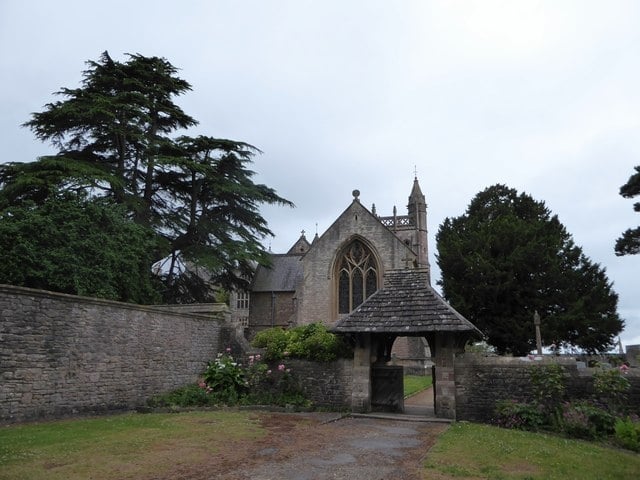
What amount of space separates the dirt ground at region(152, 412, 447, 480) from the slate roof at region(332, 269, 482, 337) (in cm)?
240

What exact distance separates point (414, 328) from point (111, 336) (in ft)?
26.5

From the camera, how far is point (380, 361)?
47.0ft

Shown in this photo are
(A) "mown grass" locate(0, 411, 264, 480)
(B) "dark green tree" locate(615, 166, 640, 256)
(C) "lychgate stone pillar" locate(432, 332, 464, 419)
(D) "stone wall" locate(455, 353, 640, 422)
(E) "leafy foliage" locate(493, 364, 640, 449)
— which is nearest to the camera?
(A) "mown grass" locate(0, 411, 264, 480)

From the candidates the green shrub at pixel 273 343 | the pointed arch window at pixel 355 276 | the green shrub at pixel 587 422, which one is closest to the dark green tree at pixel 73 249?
the green shrub at pixel 273 343

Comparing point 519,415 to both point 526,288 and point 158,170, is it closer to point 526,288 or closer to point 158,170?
point 526,288

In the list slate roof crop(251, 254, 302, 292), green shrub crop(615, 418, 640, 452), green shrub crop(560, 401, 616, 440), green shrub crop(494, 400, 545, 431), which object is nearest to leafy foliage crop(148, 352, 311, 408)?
green shrub crop(494, 400, 545, 431)

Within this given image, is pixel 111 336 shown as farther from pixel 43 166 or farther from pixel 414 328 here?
pixel 43 166

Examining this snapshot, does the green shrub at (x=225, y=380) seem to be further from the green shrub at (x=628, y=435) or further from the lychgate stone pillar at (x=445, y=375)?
the green shrub at (x=628, y=435)

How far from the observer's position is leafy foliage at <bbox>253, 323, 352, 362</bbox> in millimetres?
13867

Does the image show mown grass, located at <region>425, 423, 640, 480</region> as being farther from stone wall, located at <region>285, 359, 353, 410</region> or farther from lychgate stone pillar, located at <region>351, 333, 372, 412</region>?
stone wall, located at <region>285, 359, 353, 410</region>

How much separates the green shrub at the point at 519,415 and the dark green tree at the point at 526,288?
14.7m

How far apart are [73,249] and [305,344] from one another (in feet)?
27.3

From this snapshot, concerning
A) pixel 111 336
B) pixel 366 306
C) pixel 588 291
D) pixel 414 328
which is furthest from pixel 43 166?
pixel 588 291

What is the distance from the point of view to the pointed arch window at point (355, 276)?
28.9 m
